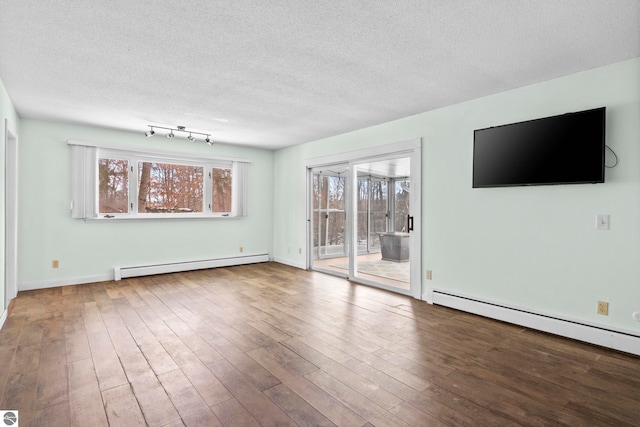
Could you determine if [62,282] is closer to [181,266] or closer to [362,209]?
[181,266]

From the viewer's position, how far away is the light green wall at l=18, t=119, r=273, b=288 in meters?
4.48

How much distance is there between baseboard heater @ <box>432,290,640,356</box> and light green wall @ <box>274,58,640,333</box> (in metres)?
0.07

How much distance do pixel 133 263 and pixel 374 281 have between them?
378cm

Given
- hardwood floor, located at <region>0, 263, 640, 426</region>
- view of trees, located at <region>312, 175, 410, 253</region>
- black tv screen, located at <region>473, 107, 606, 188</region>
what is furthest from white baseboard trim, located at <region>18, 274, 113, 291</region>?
black tv screen, located at <region>473, 107, 606, 188</region>

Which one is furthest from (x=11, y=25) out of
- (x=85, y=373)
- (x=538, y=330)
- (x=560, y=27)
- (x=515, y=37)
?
(x=538, y=330)

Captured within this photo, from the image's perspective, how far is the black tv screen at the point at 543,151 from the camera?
273 centimetres

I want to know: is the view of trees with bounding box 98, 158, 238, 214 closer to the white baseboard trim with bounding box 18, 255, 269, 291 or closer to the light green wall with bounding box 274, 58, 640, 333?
the white baseboard trim with bounding box 18, 255, 269, 291

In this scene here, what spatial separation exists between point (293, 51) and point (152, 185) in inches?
161

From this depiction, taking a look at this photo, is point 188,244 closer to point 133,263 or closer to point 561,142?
point 133,263

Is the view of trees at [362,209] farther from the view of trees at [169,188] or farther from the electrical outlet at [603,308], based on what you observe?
the electrical outlet at [603,308]

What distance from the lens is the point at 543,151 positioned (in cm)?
303

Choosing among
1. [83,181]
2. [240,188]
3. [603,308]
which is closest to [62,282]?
[83,181]

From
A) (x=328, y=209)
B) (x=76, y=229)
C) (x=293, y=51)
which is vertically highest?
(x=293, y=51)

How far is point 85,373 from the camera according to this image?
7.52 feet
